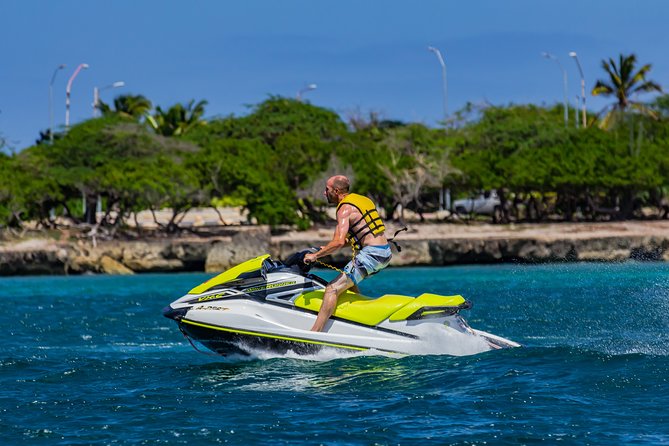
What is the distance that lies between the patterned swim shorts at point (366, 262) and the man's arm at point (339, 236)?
239mm

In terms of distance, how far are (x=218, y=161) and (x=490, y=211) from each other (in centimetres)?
1823

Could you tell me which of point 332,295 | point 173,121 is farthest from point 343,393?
point 173,121

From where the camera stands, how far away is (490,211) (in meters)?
55.3

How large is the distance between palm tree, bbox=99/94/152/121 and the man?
70.8 m

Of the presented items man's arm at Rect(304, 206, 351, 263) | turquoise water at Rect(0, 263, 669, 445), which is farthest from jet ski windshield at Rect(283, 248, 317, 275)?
turquoise water at Rect(0, 263, 669, 445)

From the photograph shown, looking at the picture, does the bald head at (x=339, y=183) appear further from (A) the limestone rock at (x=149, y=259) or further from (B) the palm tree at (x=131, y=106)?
(B) the palm tree at (x=131, y=106)

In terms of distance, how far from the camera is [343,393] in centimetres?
804

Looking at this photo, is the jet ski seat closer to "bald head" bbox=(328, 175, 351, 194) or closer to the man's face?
the man's face

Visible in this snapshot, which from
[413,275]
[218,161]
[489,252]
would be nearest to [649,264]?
[489,252]

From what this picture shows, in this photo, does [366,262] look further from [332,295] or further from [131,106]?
[131,106]

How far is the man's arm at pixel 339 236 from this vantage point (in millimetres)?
8945

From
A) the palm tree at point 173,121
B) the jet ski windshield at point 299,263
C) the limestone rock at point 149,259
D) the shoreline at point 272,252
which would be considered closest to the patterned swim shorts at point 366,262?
the jet ski windshield at point 299,263

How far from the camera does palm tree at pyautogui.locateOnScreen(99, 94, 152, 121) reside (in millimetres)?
78750

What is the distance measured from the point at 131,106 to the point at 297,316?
72.1 metres
